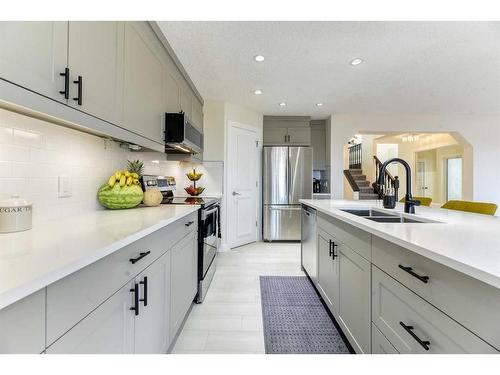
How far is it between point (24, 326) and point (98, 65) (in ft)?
3.80

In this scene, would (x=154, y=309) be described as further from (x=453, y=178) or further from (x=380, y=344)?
(x=453, y=178)

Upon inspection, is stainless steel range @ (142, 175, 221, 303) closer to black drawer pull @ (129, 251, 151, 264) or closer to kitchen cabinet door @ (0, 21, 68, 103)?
black drawer pull @ (129, 251, 151, 264)

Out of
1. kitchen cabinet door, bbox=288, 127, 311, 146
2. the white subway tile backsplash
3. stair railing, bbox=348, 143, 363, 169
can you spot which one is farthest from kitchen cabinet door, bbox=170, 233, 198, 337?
stair railing, bbox=348, 143, 363, 169

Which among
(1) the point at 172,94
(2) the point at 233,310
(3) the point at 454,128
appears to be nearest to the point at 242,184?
(1) the point at 172,94

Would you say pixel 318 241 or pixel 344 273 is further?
pixel 318 241

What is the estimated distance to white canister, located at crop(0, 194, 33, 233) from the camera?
3.00 ft

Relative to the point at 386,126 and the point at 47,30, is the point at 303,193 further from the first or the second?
the point at 47,30

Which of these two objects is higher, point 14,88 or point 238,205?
point 14,88

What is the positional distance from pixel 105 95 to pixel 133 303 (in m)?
1.03

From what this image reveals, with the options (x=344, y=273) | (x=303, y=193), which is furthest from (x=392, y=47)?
(x=303, y=193)

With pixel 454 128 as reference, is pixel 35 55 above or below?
below

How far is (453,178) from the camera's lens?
779 centimetres

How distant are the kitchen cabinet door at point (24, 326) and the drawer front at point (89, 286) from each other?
0.08 feet

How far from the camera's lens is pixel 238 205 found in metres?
4.16
